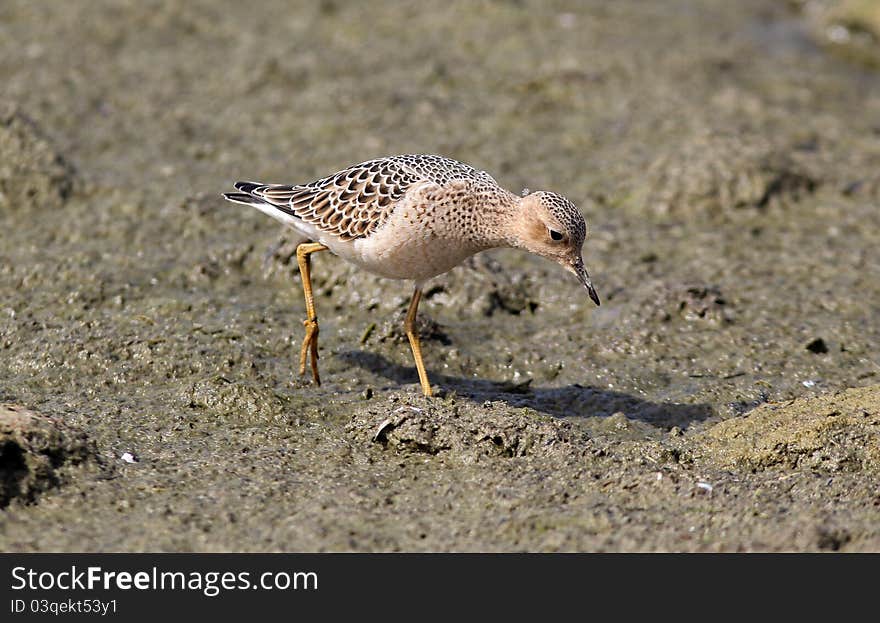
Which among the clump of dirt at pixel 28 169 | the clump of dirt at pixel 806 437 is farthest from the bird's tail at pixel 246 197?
the clump of dirt at pixel 806 437

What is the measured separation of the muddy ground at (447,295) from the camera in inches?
227

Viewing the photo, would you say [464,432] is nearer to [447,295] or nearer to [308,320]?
[308,320]

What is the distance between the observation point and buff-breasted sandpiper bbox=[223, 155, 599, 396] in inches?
276

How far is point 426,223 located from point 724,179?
424 cm

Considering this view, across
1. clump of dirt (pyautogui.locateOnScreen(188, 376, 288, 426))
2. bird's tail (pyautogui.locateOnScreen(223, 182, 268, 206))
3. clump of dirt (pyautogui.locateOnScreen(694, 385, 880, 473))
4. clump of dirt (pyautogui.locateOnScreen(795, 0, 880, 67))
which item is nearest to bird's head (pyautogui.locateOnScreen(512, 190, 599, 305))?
clump of dirt (pyautogui.locateOnScreen(694, 385, 880, 473))

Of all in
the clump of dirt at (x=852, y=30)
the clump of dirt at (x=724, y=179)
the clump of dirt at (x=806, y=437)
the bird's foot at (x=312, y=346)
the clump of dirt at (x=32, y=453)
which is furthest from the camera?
the clump of dirt at (x=852, y=30)

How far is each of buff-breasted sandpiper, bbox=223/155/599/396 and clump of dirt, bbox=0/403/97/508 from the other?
1.91m

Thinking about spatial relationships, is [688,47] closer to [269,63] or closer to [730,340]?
[269,63]

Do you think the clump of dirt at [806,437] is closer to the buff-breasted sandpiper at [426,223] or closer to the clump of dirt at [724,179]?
the buff-breasted sandpiper at [426,223]

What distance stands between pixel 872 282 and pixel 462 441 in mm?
4351

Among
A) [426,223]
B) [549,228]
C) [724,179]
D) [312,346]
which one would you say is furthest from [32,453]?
[724,179]

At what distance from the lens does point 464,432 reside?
643cm

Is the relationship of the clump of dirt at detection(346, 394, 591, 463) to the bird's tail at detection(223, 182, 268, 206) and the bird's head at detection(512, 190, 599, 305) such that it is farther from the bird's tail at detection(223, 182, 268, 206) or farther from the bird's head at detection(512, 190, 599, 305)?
the bird's tail at detection(223, 182, 268, 206)

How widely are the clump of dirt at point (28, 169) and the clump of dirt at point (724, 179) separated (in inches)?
201
